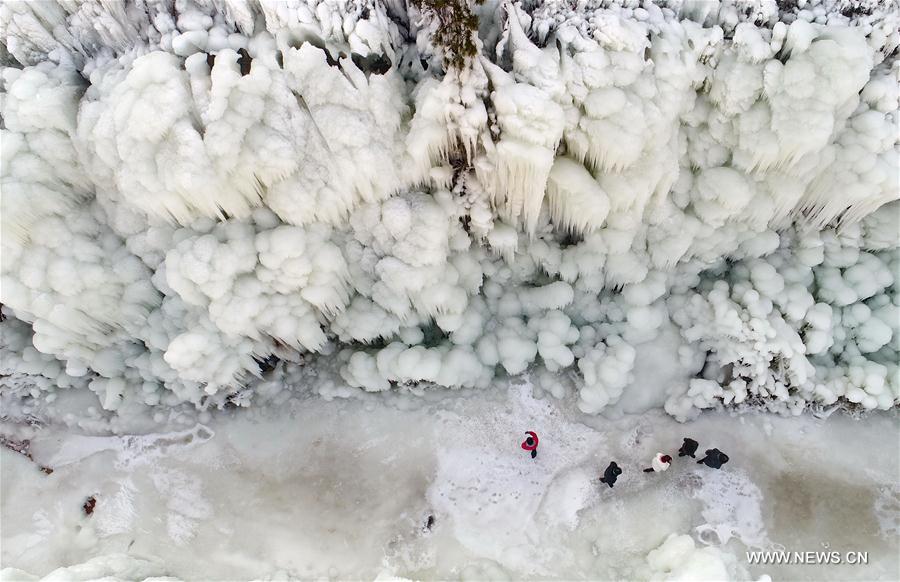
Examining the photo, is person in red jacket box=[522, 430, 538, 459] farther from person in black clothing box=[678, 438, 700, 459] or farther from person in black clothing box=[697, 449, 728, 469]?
person in black clothing box=[697, 449, 728, 469]

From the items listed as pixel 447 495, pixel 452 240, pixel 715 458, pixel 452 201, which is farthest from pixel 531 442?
pixel 452 201

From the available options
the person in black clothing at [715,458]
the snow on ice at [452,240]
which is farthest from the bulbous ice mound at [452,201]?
the person in black clothing at [715,458]

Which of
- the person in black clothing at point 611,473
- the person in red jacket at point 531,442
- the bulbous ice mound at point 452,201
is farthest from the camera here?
the person in red jacket at point 531,442

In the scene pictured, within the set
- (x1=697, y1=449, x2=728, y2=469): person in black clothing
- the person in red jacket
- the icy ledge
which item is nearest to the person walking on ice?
the icy ledge

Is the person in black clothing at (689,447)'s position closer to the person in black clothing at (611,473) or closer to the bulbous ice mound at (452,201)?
the bulbous ice mound at (452,201)

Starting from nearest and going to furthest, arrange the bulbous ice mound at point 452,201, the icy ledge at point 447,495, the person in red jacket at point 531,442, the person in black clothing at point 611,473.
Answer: the bulbous ice mound at point 452,201, the icy ledge at point 447,495, the person in black clothing at point 611,473, the person in red jacket at point 531,442

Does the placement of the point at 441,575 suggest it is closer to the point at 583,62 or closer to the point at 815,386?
the point at 815,386

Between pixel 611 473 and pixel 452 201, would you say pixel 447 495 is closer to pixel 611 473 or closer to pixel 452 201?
pixel 611 473
